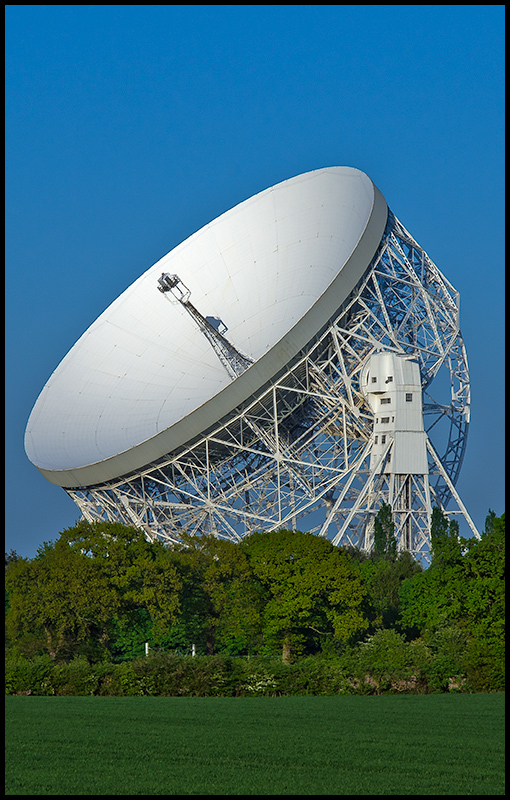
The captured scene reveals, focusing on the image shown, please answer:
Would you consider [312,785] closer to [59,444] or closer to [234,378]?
[234,378]

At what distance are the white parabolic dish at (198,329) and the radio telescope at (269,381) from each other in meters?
0.07

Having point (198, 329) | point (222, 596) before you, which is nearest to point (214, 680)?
point (222, 596)

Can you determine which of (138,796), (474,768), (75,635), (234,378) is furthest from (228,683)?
(138,796)

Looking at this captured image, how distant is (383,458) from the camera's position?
47.7 m

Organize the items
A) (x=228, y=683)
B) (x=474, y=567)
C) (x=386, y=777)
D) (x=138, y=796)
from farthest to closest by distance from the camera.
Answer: (x=474, y=567) → (x=228, y=683) → (x=386, y=777) → (x=138, y=796)

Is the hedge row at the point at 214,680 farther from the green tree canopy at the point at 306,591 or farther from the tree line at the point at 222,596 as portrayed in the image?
the green tree canopy at the point at 306,591

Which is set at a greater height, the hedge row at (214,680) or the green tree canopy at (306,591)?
the green tree canopy at (306,591)

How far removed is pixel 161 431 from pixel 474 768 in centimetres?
2496

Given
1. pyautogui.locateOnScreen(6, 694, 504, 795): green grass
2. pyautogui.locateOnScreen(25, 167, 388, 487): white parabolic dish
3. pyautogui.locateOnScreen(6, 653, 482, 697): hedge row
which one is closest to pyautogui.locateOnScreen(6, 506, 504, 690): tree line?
pyautogui.locateOnScreen(6, 653, 482, 697): hedge row

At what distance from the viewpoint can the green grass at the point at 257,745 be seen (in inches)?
768

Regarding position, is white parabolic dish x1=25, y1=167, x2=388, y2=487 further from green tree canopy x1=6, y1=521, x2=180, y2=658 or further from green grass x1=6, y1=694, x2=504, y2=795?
green grass x1=6, y1=694, x2=504, y2=795

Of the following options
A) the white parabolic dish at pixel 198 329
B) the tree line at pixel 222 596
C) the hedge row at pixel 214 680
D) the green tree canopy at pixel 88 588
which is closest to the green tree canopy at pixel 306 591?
the tree line at pixel 222 596

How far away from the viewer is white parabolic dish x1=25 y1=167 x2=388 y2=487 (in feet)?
148

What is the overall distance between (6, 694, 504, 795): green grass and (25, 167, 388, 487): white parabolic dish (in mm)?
13237
